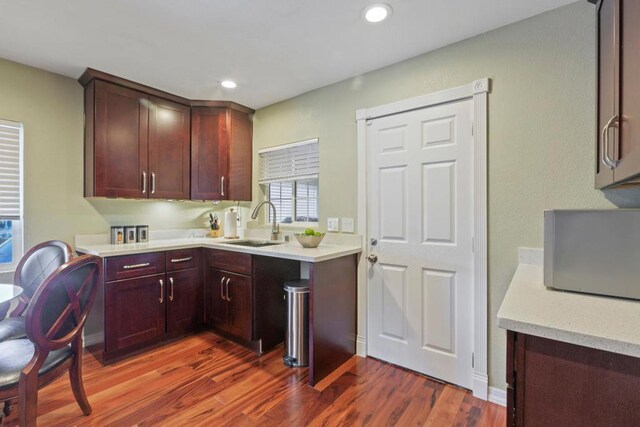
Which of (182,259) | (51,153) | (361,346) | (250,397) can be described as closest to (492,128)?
(361,346)

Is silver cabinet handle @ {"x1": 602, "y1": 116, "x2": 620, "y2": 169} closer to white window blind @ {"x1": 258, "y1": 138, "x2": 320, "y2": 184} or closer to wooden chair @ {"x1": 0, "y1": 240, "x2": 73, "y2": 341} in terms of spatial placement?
white window blind @ {"x1": 258, "y1": 138, "x2": 320, "y2": 184}

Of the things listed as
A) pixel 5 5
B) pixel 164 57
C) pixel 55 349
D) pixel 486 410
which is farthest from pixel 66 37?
pixel 486 410

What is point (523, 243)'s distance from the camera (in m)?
1.81

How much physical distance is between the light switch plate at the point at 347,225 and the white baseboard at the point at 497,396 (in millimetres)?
1440

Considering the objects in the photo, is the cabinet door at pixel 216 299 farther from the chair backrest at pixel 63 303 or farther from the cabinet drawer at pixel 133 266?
the chair backrest at pixel 63 303

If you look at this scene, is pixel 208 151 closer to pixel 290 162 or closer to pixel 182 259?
pixel 290 162

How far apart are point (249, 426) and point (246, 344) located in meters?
0.98

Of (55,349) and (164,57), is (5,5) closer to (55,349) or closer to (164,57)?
(164,57)

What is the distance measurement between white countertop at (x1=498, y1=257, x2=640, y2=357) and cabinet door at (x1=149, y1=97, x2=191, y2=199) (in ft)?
9.59

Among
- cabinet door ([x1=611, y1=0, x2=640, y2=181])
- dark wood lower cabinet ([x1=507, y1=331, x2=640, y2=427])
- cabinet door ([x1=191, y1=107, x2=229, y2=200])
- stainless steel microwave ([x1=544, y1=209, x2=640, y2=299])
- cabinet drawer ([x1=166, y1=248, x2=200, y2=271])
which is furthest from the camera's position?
cabinet door ([x1=191, y1=107, x2=229, y2=200])

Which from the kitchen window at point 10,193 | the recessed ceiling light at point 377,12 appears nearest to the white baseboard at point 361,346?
the recessed ceiling light at point 377,12

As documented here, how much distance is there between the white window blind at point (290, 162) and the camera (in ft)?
9.50

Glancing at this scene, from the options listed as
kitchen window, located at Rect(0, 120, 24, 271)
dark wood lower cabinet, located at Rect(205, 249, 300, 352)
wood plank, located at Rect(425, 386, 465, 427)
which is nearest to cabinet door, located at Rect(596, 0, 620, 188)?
wood plank, located at Rect(425, 386, 465, 427)

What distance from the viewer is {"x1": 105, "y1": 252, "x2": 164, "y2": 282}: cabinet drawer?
234cm
